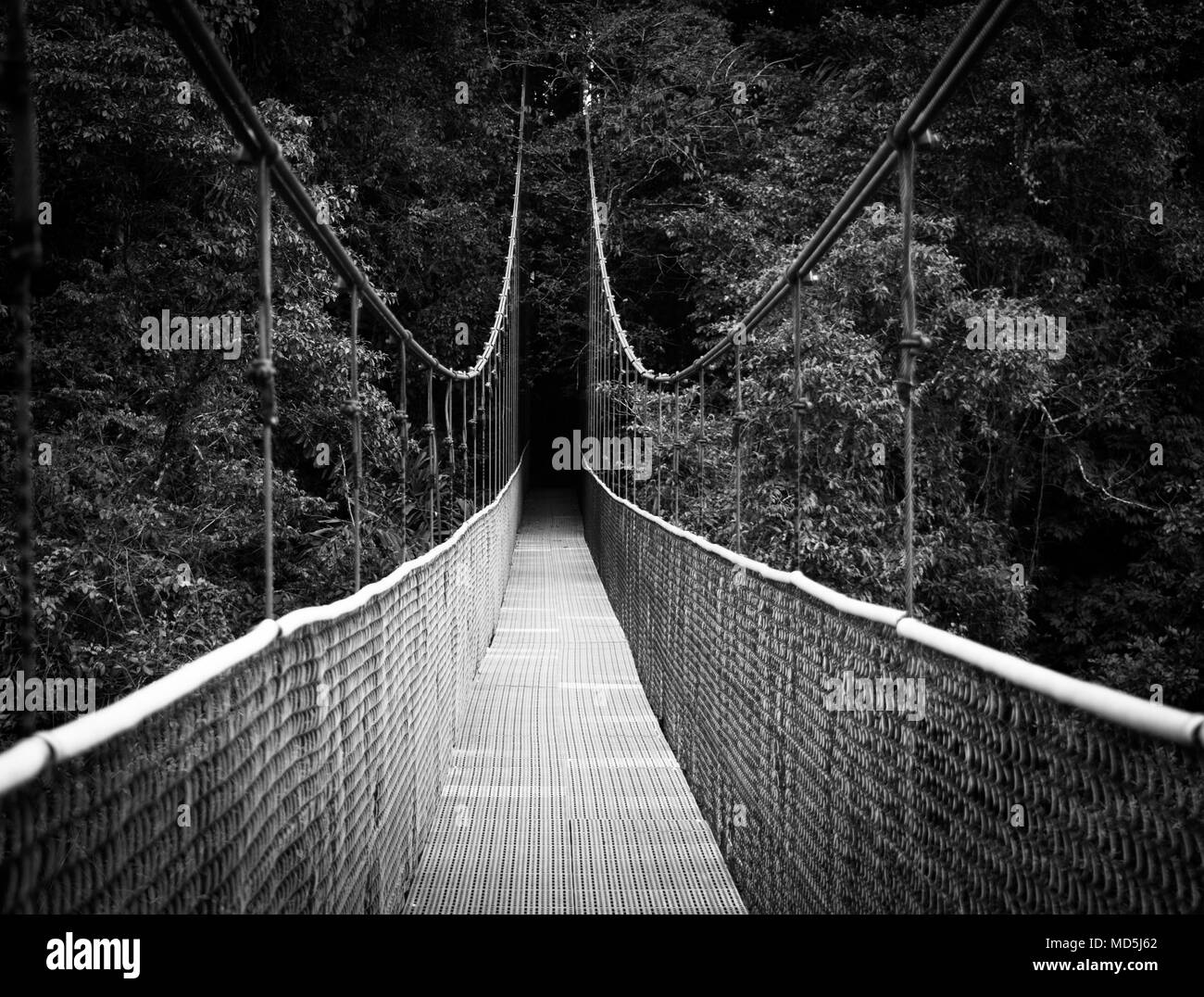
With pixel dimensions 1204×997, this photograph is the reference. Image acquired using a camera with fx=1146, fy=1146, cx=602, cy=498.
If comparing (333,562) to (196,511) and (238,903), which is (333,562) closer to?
(196,511)

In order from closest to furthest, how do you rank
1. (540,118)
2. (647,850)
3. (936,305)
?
(647,850) < (936,305) < (540,118)

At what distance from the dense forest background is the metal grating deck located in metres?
1.07

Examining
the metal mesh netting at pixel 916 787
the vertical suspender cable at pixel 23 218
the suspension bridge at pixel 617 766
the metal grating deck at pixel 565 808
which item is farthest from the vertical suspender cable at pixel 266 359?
the metal grating deck at pixel 565 808

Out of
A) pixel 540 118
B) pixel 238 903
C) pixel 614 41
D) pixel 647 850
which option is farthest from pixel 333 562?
pixel 540 118

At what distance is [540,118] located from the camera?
16.4 meters

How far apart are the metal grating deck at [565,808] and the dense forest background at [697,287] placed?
1.07 m

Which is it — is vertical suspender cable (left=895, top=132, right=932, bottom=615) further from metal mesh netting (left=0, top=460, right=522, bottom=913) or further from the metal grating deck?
the metal grating deck

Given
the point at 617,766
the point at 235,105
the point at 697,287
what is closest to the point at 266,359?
the point at 235,105

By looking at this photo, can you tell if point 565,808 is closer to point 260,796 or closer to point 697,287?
point 260,796

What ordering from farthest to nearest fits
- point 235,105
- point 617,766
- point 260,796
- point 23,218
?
point 617,766 → point 235,105 → point 260,796 → point 23,218

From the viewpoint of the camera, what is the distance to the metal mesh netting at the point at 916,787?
777 mm

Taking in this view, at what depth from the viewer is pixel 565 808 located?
9.48 feet

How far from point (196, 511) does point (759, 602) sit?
5.55m

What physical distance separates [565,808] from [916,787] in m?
1.81
